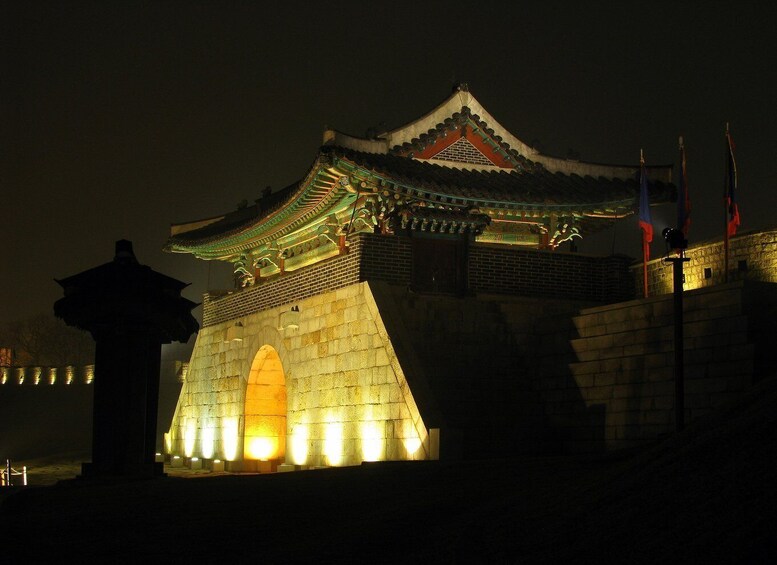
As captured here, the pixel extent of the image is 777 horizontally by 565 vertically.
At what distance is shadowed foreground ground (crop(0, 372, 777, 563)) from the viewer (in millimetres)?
5656

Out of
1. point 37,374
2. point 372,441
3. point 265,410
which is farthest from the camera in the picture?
point 37,374

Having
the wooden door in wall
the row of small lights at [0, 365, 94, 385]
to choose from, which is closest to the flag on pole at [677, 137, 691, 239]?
the wooden door in wall

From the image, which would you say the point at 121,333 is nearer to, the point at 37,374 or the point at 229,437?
the point at 229,437

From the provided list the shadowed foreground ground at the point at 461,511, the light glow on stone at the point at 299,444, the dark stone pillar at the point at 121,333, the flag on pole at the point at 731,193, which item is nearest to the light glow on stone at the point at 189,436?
the light glow on stone at the point at 299,444

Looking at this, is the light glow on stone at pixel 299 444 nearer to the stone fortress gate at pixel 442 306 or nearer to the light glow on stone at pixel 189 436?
the stone fortress gate at pixel 442 306

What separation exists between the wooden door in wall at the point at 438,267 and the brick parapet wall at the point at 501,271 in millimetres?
151

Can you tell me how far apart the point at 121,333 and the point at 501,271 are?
27.6ft

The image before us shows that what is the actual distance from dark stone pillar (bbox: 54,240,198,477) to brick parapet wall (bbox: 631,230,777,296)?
9.57 meters

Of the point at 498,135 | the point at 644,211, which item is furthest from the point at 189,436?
the point at 644,211

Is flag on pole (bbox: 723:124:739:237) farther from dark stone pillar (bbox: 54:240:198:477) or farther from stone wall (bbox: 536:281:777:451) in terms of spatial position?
dark stone pillar (bbox: 54:240:198:477)

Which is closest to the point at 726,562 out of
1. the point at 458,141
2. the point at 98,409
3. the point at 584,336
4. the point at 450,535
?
the point at 450,535

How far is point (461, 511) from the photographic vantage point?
27.9 feet

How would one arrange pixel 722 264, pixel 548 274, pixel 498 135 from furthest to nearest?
pixel 498 135 → pixel 548 274 → pixel 722 264

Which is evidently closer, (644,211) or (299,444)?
(644,211)
